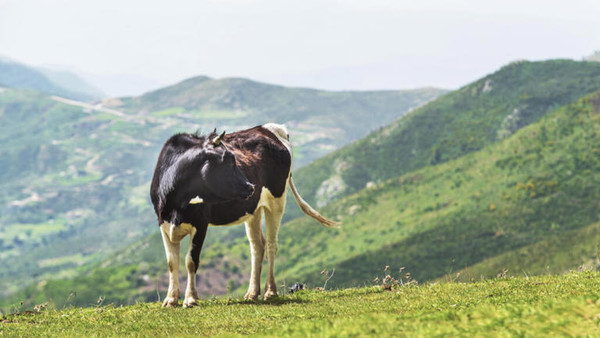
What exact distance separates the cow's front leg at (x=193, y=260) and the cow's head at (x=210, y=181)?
0.76 m

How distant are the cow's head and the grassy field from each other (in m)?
2.65

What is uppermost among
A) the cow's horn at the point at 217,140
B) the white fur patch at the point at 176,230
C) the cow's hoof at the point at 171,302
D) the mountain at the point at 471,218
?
the cow's horn at the point at 217,140

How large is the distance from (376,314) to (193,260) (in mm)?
6580

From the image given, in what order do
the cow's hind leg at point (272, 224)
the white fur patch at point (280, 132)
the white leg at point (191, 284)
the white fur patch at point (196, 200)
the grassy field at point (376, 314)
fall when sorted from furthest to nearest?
the white fur patch at point (280, 132), the cow's hind leg at point (272, 224), the white fur patch at point (196, 200), the white leg at point (191, 284), the grassy field at point (376, 314)

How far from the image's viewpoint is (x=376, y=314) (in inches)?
467

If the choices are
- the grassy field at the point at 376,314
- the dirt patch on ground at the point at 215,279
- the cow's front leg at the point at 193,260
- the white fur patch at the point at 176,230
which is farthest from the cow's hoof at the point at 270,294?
the dirt patch on ground at the point at 215,279

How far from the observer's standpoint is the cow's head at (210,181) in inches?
668

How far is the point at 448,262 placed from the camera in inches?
5281

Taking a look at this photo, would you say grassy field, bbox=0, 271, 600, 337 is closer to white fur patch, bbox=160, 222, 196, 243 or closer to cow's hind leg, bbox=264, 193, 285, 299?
cow's hind leg, bbox=264, 193, 285, 299

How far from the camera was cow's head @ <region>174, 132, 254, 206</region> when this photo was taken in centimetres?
1697

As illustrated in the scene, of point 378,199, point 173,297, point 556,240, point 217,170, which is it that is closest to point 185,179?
point 217,170

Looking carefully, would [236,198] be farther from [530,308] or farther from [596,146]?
[596,146]

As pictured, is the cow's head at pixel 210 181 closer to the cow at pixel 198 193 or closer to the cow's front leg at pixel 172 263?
the cow at pixel 198 193

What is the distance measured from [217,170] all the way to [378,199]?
17645cm
